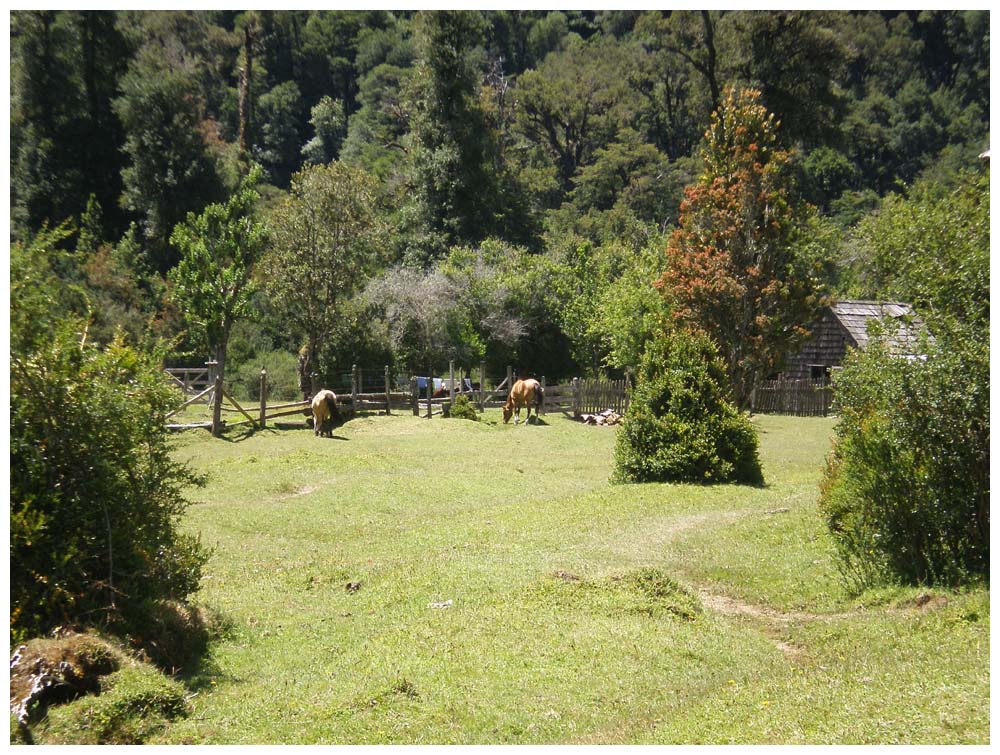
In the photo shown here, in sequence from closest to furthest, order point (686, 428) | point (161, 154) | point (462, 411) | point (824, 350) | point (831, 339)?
1. point (686, 428)
2. point (462, 411)
3. point (831, 339)
4. point (824, 350)
5. point (161, 154)

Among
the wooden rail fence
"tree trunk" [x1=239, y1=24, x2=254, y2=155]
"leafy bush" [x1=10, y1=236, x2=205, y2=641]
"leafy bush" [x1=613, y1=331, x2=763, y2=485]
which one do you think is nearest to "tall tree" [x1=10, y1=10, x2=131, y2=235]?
"tree trunk" [x1=239, y1=24, x2=254, y2=155]

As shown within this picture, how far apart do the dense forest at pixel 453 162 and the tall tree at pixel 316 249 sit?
0.30 ft

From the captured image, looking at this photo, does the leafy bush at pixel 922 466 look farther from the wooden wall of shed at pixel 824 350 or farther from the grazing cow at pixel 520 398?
the wooden wall of shed at pixel 824 350

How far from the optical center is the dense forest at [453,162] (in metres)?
37.5

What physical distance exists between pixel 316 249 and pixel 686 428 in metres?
22.9

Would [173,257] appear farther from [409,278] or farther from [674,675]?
[674,675]

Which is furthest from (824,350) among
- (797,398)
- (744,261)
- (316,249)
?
(316,249)

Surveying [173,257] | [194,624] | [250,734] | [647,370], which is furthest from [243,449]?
[173,257]

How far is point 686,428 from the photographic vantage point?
17.1 m

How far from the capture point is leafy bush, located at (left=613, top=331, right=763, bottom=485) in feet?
56.0

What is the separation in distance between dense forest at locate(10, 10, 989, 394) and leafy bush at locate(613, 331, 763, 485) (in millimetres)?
9729

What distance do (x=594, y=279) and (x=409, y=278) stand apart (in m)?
9.88

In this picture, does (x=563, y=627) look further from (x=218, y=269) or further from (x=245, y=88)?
(x=245, y=88)
